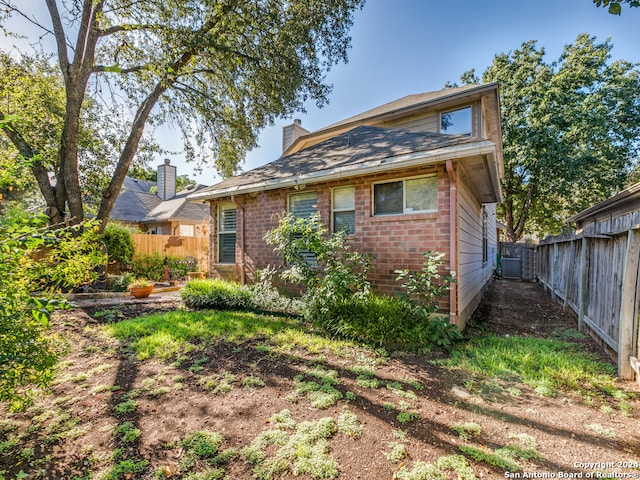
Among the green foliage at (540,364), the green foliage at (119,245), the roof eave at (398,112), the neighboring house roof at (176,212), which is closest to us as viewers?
the green foliage at (540,364)

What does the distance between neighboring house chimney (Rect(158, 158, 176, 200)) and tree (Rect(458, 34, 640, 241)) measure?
77.2 ft

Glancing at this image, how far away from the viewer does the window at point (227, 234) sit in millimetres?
8461

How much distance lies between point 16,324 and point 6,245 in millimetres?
745

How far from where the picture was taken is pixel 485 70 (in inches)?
787

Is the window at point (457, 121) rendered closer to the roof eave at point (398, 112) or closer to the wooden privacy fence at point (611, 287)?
the roof eave at point (398, 112)

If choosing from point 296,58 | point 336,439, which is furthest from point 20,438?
point 296,58

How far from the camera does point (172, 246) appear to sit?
13.6 metres

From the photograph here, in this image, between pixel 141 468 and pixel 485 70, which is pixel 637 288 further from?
pixel 485 70

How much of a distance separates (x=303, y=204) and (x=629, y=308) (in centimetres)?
562

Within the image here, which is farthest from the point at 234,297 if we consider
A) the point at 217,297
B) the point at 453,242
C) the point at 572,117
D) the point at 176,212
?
the point at 572,117

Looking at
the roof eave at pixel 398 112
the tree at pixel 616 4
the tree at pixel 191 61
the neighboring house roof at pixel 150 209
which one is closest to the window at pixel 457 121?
the roof eave at pixel 398 112

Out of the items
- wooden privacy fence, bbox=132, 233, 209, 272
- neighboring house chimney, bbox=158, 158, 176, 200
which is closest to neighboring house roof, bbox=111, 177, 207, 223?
neighboring house chimney, bbox=158, 158, 176, 200

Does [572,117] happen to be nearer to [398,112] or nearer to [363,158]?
[398,112]

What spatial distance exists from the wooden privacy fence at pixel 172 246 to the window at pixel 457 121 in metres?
10.2
